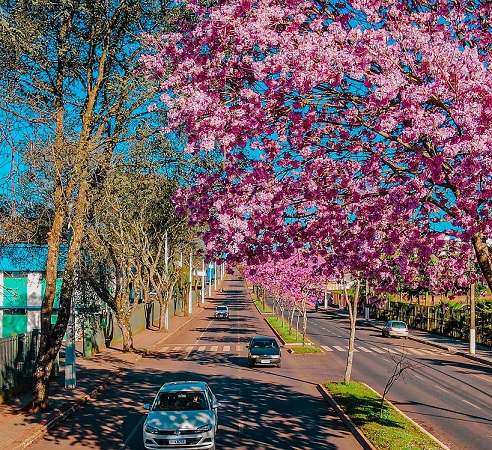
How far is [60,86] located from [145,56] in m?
10.9

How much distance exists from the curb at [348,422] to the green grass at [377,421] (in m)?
0.11

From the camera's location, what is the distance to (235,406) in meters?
20.5

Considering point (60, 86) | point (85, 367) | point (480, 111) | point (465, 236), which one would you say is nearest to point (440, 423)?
point (465, 236)

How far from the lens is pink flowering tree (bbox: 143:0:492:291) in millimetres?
8117

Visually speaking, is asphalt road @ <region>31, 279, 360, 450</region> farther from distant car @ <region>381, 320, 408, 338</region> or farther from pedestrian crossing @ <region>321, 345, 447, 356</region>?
distant car @ <region>381, 320, 408, 338</region>

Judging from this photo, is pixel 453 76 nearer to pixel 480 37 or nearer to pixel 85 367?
pixel 480 37

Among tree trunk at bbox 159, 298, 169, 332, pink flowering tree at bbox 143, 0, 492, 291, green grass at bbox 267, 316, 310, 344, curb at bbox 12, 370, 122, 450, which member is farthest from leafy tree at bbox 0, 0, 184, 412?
tree trunk at bbox 159, 298, 169, 332

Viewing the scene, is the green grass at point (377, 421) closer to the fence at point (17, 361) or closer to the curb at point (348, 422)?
the curb at point (348, 422)

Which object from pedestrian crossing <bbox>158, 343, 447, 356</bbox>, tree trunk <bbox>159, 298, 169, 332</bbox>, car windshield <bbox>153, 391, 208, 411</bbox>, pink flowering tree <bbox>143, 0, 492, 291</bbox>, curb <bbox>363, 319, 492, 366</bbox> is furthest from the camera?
tree trunk <bbox>159, 298, 169, 332</bbox>

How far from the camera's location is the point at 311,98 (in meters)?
9.18

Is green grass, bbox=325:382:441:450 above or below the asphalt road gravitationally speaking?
above

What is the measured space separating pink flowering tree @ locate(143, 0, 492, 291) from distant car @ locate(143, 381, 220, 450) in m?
5.22

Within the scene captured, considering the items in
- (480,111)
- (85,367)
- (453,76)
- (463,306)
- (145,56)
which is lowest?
(85,367)

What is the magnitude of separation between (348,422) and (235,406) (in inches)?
182
